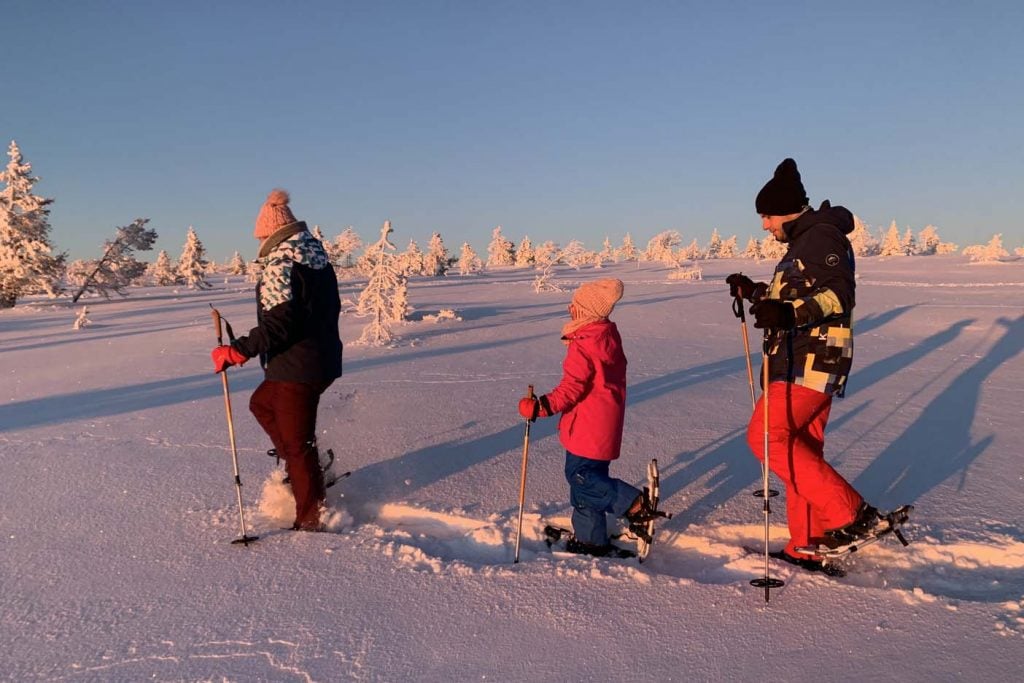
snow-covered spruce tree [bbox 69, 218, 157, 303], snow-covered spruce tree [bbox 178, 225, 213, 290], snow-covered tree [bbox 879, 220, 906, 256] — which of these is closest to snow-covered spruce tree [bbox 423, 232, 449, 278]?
snow-covered spruce tree [bbox 178, 225, 213, 290]

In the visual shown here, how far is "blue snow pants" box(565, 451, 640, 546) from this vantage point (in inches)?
125

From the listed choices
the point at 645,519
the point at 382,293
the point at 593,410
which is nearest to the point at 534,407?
the point at 593,410

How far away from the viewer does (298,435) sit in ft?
11.8

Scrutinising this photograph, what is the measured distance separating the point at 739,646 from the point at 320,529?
7.91ft

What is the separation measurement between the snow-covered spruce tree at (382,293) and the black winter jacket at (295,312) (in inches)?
283

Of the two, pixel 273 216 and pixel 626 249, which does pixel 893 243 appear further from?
pixel 273 216

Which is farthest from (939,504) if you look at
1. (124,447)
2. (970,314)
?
(970,314)

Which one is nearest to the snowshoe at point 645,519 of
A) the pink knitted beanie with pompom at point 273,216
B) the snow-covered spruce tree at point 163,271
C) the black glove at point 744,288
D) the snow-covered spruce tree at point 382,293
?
the black glove at point 744,288

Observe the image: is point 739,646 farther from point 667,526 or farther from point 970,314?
point 970,314

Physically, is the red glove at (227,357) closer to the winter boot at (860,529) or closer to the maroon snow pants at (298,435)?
the maroon snow pants at (298,435)

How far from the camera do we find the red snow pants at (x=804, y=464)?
299cm

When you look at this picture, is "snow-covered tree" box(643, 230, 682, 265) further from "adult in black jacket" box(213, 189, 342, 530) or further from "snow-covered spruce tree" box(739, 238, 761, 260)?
"adult in black jacket" box(213, 189, 342, 530)

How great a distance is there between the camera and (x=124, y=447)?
16.5ft

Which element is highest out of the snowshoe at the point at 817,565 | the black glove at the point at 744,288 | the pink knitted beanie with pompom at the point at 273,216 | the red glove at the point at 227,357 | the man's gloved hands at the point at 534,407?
the pink knitted beanie with pompom at the point at 273,216
